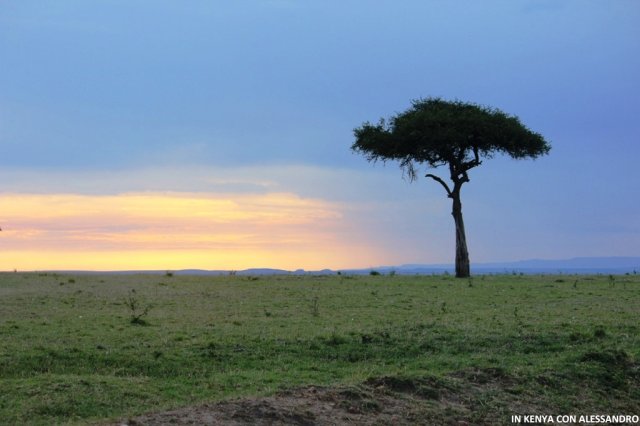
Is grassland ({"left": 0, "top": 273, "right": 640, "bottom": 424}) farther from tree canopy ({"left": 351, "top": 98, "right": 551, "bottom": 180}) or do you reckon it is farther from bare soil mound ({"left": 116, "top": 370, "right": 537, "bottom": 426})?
tree canopy ({"left": 351, "top": 98, "right": 551, "bottom": 180})

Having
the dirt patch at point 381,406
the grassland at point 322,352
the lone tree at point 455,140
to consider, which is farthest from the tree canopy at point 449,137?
the dirt patch at point 381,406

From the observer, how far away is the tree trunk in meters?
45.2

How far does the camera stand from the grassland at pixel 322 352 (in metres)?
12.3

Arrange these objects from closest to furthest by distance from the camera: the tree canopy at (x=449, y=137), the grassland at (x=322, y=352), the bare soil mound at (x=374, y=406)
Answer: the bare soil mound at (x=374, y=406) → the grassland at (x=322, y=352) → the tree canopy at (x=449, y=137)

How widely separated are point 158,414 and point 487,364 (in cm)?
738

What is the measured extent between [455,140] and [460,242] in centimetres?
626

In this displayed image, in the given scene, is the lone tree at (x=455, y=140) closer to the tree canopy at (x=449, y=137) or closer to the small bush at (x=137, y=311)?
the tree canopy at (x=449, y=137)

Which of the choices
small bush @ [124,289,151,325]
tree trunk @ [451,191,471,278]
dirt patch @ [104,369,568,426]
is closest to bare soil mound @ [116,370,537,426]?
dirt patch @ [104,369,568,426]

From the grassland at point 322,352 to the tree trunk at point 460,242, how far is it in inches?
659

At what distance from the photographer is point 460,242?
45719mm

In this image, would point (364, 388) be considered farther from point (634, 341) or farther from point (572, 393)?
point (634, 341)

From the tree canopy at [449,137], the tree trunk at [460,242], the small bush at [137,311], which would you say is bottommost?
the small bush at [137,311]

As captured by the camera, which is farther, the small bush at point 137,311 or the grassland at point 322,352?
the small bush at point 137,311

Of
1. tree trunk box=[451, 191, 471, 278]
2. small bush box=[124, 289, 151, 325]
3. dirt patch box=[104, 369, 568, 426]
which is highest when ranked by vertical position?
tree trunk box=[451, 191, 471, 278]
